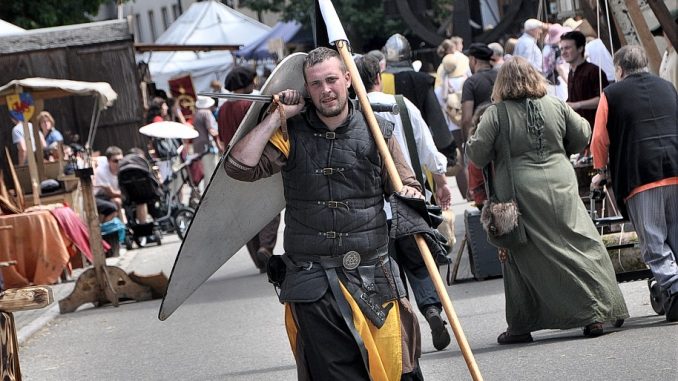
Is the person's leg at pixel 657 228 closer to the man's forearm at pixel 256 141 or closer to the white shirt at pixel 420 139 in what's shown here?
the white shirt at pixel 420 139

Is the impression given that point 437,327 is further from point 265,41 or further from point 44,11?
point 265,41

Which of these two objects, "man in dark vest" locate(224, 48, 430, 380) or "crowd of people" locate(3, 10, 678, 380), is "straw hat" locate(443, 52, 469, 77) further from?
"man in dark vest" locate(224, 48, 430, 380)

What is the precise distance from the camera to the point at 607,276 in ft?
29.1

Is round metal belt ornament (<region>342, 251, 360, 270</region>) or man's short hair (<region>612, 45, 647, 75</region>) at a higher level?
man's short hair (<region>612, 45, 647, 75</region>)

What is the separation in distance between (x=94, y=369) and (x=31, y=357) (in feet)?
3.43

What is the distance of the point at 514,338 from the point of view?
910 cm

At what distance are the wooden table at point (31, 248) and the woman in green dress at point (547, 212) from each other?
6975 mm

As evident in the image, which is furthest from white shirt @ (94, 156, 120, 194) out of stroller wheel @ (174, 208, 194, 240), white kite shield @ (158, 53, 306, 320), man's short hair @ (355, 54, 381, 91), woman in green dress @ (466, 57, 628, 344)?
white kite shield @ (158, 53, 306, 320)

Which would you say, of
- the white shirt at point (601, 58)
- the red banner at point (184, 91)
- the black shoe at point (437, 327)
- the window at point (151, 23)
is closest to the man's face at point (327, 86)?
the black shoe at point (437, 327)

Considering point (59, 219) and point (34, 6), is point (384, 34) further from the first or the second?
point (59, 219)

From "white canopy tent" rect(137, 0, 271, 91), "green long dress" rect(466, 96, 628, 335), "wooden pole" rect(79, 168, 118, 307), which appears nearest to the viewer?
"green long dress" rect(466, 96, 628, 335)

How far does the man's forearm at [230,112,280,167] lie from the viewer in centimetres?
580

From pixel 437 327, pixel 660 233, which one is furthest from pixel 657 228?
pixel 437 327

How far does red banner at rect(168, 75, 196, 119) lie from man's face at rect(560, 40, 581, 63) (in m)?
24.3
